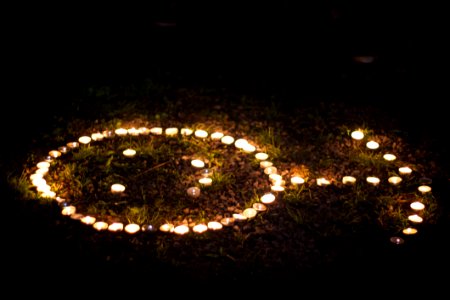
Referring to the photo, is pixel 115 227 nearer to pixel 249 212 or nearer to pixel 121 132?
pixel 249 212

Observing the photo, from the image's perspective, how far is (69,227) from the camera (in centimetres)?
469

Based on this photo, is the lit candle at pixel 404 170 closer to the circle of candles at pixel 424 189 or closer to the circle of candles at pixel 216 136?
the circle of candles at pixel 424 189

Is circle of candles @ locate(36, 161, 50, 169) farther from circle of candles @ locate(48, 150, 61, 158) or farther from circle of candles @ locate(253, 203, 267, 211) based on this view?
circle of candles @ locate(253, 203, 267, 211)

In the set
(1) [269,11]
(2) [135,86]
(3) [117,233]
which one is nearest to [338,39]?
(1) [269,11]

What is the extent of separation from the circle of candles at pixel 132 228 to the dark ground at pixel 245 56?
108 inches

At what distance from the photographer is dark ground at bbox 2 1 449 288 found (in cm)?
779

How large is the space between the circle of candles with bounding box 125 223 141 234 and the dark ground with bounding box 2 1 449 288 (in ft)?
9.00

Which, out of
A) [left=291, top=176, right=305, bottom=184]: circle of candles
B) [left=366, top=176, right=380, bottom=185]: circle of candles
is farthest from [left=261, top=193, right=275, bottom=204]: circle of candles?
[left=366, top=176, right=380, bottom=185]: circle of candles

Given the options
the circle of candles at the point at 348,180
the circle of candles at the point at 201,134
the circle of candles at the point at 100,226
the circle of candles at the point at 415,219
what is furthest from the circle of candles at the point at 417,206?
the circle of candles at the point at 100,226

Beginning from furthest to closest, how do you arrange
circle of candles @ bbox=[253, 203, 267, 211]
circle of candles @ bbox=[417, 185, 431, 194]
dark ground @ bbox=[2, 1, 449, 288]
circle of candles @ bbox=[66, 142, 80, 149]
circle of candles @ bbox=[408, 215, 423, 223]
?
Answer: dark ground @ bbox=[2, 1, 449, 288] < circle of candles @ bbox=[66, 142, 80, 149] < circle of candles @ bbox=[417, 185, 431, 194] < circle of candles @ bbox=[253, 203, 267, 211] < circle of candles @ bbox=[408, 215, 423, 223]

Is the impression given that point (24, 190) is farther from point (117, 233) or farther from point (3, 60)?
point (3, 60)

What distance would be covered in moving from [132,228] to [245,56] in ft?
17.3

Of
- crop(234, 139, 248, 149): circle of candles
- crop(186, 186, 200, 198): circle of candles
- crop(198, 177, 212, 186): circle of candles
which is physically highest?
Result: crop(234, 139, 248, 149): circle of candles

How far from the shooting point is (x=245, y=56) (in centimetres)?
923
